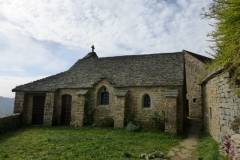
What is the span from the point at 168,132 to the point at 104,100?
623 cm

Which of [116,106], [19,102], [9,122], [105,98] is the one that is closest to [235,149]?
[116,106]

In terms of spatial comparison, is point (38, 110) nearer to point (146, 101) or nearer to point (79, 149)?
point (146, 101)

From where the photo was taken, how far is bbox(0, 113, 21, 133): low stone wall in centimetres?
1316

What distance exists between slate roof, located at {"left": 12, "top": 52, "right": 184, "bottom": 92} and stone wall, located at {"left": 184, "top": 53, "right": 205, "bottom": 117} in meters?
5.07

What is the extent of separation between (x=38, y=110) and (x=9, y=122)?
3.08 meters

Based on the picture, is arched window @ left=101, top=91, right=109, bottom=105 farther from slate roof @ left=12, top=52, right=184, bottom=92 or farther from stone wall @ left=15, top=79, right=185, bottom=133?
slate roof @ left=12, top=52, right=184, bottom=92

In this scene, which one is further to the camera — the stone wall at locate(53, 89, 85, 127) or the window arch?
the window arch

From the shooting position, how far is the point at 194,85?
2116 cm

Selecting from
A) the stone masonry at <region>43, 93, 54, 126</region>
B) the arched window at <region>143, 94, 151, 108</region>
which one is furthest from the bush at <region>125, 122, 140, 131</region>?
the stone masonry at <region>43, 93, 54, 126</region>

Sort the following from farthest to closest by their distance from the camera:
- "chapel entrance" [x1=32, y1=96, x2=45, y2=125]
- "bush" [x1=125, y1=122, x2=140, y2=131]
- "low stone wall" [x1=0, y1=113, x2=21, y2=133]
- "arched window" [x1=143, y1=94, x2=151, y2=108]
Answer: "chapel entrance" [x1=32, y1=96, x2=45, y2=125] → "arched window" [x1=143, y1=94, x2=151, y2=108] → "low stone wall" [x1=0, y1=113, x2=21, y2=133] → "bush" [x1=125, y1=122, x2=140, y2=131]

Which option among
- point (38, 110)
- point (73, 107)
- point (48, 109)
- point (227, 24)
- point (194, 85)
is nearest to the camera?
point (227, 24)

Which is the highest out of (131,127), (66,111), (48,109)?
(48,109)

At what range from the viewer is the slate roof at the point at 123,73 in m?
14.7

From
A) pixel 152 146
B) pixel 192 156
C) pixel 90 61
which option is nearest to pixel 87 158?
pixel 152 146
